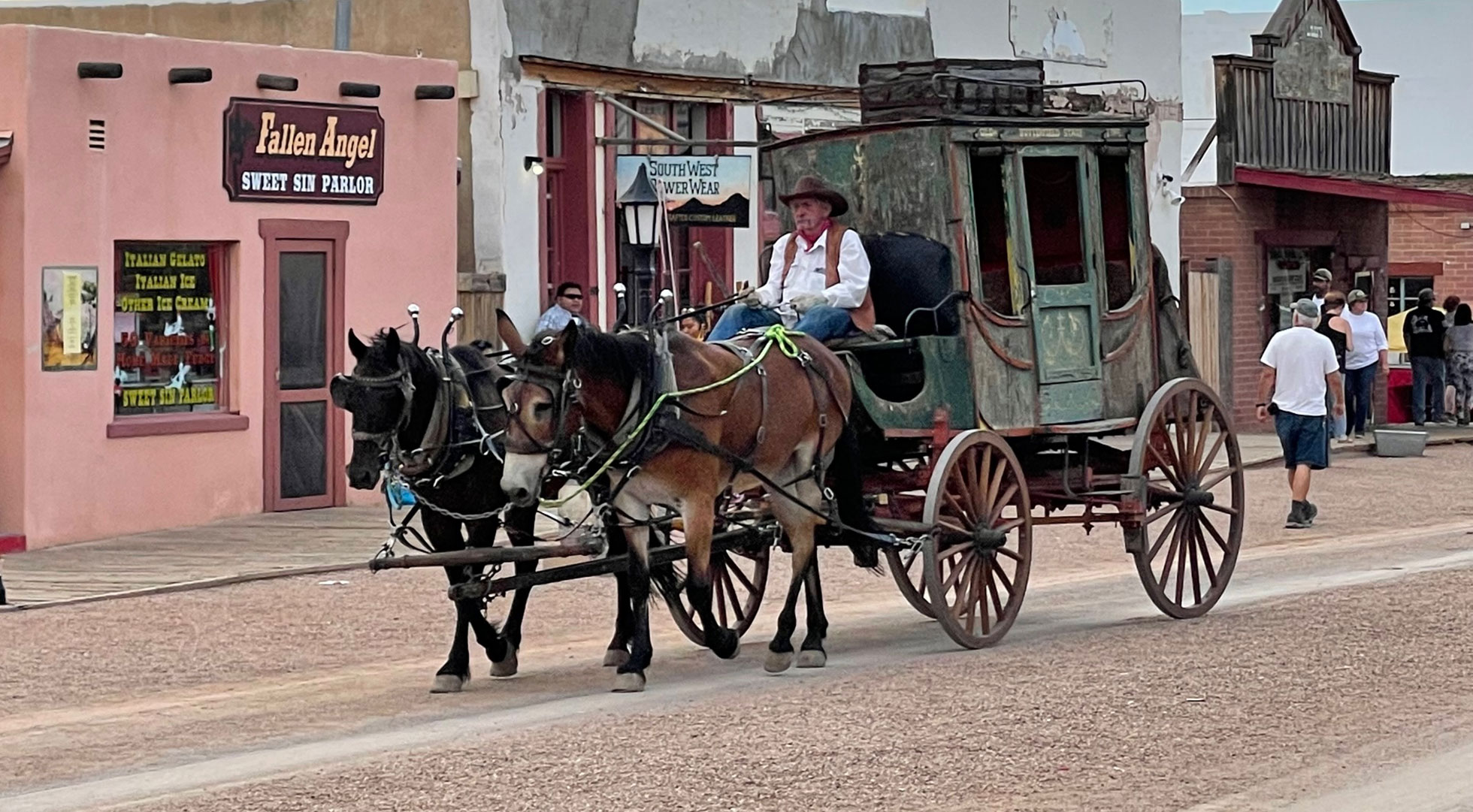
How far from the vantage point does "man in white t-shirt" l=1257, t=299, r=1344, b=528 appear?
A: 58.7 feet

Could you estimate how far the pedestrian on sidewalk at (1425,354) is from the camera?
2873 centimetres

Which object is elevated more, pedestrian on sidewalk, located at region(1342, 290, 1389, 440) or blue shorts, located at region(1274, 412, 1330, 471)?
pedestrian on sidewalk, located at region(1342, 290, 1389, 440)

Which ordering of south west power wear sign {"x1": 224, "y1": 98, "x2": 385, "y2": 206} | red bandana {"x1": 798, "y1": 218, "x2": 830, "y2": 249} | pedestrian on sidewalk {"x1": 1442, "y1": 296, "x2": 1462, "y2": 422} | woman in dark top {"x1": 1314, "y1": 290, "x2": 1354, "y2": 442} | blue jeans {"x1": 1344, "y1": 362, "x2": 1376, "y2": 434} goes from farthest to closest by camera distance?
pedestrian on sidewalk {"x1": 1442, "y1": 296, "x2": 1462, "y2": 422} < blue jeans {"x1": 1344, "y1": 362, "x2": 1376, "y2": 434} < woman in dark top {"x1": 1314, "y1": 290, "x2": 1354, "y2": 442} < south west power wear sign {"x1": 224, "y1": 98, "x2": 385, "y2": 206} < red bandana {"x1": 798, "y1": 218, "x2": 830, "y2": 249}

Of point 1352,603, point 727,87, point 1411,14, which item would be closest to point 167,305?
point 727,87

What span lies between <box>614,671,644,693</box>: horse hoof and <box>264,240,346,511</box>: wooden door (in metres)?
8.38

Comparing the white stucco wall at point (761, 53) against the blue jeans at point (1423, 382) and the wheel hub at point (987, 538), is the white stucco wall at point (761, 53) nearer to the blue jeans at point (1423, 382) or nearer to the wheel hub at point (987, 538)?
the blue jeans at point (1423, 382)

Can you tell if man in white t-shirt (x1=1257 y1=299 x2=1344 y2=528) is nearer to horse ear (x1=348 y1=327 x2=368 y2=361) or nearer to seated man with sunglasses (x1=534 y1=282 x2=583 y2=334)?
seated man with sunglasses (x1=534 y1=282 x2=583 y2=334)

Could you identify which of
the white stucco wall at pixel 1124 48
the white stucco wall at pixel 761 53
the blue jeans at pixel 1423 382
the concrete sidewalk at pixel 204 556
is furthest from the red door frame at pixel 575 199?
the blue jeans at pixel 1423 382

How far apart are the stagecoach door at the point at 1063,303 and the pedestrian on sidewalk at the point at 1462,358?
18324 mm

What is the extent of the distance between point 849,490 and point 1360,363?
1652 centimetres

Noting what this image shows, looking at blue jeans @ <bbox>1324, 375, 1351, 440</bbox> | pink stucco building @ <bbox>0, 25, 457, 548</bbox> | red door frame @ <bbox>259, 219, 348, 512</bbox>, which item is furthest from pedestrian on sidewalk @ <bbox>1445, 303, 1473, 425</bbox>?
red door frame @ <bbox>259, 219, 348, 512</bbox>

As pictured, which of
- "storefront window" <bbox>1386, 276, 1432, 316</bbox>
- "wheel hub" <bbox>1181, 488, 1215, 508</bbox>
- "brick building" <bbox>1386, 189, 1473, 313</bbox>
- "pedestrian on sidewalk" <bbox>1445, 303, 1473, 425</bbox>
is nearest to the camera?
"wheel hub" <bbox>1181, 488, 1215, 508</bbox>

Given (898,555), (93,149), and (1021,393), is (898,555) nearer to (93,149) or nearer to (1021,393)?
(1021,393)

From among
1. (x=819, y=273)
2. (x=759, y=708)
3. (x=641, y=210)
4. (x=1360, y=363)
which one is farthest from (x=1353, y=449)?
(x=759, y=708)
